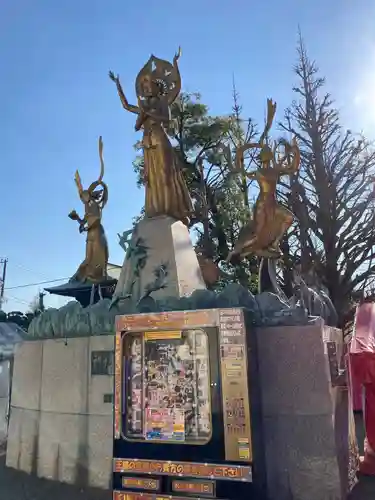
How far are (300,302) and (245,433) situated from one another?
1825 mm

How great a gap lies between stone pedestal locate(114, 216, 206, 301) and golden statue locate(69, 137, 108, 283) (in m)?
2.54

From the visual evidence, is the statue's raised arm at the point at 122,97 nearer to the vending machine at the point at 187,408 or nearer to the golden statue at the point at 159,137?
the golden statue at the point at 159,137

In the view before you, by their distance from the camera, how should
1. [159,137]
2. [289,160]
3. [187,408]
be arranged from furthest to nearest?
1. [159,137]
2. [289,160]
3. [187,408]

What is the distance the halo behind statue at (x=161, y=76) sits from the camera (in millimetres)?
7840

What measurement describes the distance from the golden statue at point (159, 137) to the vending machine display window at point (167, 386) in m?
3.36

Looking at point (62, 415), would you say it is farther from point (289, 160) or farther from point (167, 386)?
point (289, 160)

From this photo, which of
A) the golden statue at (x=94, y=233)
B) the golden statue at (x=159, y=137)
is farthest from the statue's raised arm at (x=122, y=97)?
the golden statue at (x=94, y=233)

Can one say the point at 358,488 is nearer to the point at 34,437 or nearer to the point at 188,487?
the point at 188,487

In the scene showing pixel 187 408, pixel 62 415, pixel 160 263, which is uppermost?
pixel 160 263

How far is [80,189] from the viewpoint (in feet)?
31.6

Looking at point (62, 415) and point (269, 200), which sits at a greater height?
point (269, 200)

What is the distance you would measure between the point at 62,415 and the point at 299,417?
3.21m

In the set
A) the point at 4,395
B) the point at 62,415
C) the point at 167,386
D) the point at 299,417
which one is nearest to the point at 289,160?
the point at 299,417

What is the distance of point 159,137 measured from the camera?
7.75m
